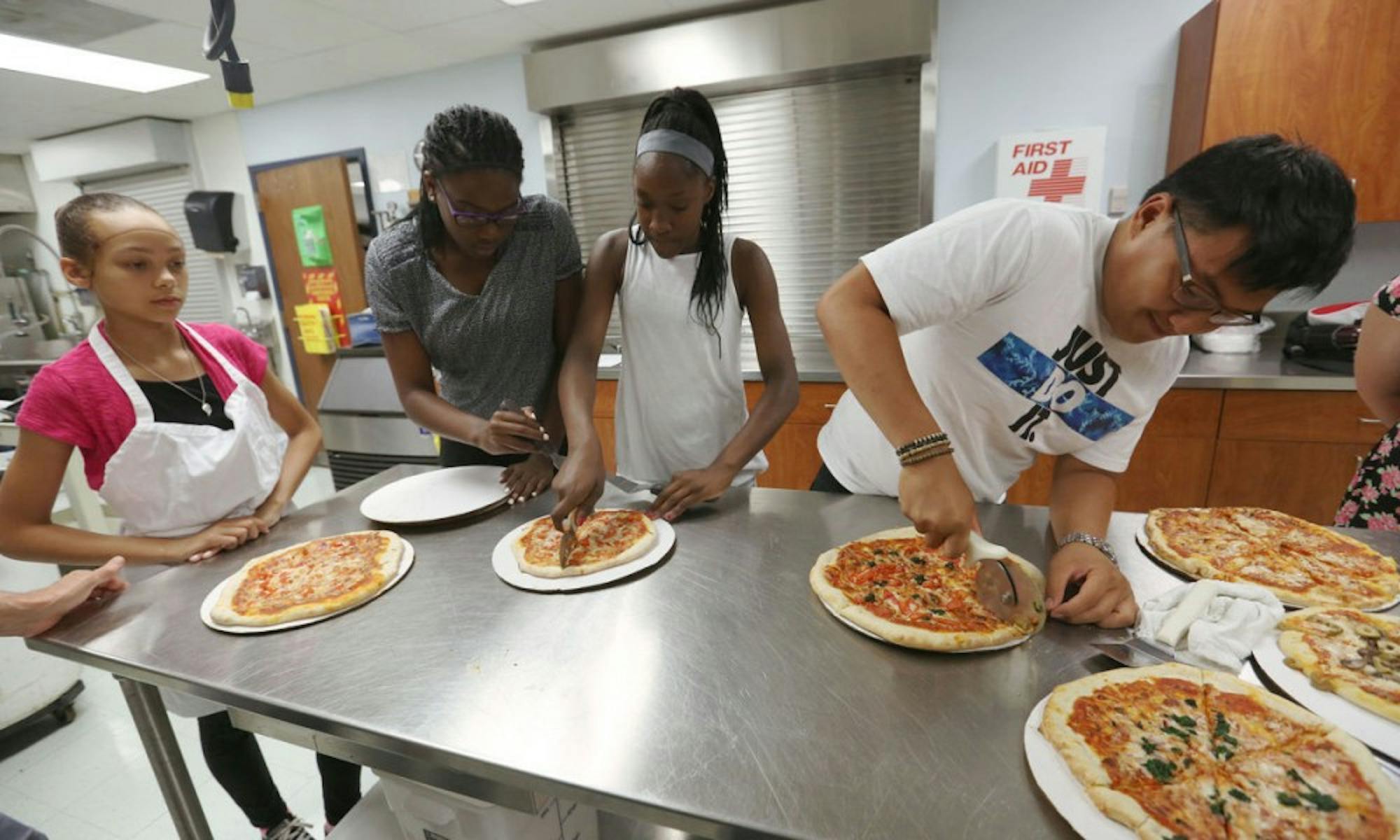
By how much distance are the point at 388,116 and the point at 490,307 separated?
12.0 ft

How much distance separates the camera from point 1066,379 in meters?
1.18

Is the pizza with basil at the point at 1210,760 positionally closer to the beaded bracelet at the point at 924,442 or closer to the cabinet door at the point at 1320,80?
the beaded bracelet at the point at 924,442

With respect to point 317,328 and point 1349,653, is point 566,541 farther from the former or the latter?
point 317,328

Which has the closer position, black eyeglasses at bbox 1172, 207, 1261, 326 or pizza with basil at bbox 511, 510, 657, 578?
black eyeglasses at bbox 1172, 207, 1261, 326

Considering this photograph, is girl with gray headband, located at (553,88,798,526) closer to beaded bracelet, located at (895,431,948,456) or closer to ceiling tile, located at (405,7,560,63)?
beaded bracelet, located at (895,431,948,456)

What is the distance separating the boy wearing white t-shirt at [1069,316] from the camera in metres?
0.86

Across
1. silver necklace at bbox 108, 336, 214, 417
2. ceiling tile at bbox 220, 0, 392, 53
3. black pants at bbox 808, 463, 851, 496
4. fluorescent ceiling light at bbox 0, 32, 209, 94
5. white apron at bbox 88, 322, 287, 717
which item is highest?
fluorescent ceiling light at bbox 0, 32, 209, 94

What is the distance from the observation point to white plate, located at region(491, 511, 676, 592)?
3.86 feet

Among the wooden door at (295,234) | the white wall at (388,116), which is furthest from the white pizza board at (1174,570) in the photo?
the wooden door at (295,234)

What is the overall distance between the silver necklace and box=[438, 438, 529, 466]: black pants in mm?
587

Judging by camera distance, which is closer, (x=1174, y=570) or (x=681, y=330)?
(x=1174, y=570)

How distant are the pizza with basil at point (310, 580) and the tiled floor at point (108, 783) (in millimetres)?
1102

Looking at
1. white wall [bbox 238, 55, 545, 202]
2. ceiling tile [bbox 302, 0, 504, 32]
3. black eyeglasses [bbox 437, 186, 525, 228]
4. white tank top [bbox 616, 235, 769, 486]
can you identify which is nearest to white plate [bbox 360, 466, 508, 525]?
white tank top [bbox 616, 235, 769, 486]

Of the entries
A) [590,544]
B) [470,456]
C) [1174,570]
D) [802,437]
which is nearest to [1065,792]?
[1174,570]
